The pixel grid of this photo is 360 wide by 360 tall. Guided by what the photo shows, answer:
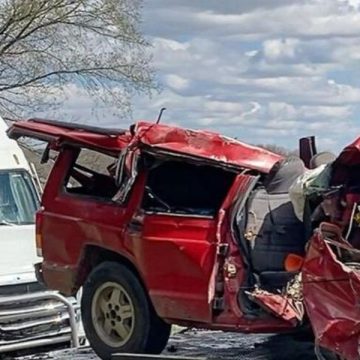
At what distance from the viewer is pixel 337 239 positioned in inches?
256

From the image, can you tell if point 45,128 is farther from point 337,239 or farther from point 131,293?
point 337,239

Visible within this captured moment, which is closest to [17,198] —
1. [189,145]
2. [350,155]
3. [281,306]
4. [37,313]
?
[37,313]

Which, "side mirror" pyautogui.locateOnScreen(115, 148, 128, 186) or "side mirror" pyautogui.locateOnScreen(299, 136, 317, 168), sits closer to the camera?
"side mirror" pyautogui.locateOnScreen(115, 148, 128, 186)

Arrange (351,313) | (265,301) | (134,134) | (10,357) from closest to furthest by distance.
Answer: (351,313)
(265,301)
(134,134)
(10,357)

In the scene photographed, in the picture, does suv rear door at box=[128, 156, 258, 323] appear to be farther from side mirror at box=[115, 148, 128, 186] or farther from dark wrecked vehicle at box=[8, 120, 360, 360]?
side mirror at box=[115, 148, 128, 186]

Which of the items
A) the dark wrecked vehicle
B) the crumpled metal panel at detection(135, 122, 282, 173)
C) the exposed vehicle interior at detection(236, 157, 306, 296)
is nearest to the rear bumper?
the dark wrecked vehicle

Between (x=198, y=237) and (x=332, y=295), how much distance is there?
125 centimetres

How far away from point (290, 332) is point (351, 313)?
98 centimetres

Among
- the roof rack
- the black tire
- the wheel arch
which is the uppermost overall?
the roof rack

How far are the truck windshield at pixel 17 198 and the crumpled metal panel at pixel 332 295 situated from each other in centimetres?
658

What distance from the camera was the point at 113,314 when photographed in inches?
307

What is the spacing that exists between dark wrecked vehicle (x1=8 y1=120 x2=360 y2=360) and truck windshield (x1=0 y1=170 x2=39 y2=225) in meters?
4.46

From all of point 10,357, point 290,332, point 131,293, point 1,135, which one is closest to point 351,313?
point 290,332

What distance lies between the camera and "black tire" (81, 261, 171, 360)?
7.59 m
